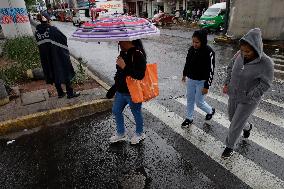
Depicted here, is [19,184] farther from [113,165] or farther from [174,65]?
[174,65]

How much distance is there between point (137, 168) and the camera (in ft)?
13.1

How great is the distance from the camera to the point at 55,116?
5633 mm

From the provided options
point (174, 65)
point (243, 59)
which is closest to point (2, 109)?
point (243, 59)

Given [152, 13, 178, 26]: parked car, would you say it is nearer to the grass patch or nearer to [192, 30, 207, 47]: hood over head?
the grass patch

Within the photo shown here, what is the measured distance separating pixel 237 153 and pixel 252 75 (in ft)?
4.58

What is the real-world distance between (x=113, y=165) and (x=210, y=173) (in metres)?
1.46

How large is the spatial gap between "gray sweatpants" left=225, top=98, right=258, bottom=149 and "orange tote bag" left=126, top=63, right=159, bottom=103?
121 cm

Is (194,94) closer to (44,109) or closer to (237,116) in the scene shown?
(237,116)

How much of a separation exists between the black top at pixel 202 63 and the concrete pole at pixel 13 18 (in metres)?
15.7

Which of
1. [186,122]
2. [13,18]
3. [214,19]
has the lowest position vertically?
[186,122]

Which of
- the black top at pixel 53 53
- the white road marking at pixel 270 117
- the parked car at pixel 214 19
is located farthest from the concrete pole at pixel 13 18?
the white road marking at pixel 270 117

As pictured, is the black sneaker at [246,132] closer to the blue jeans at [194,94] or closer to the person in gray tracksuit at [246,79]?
the person in gray tracksuit at [246,79]

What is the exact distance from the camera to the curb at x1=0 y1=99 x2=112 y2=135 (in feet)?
17.2

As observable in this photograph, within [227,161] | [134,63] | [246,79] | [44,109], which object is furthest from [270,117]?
[44,109]
